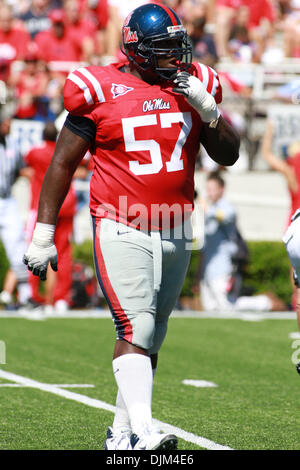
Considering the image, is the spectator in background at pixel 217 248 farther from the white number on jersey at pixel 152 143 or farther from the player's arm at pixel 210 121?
the white number on jersey at pixel 152 143

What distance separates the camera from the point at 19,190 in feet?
48.1

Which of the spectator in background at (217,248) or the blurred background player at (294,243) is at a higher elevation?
the blurred background player at (294,243)

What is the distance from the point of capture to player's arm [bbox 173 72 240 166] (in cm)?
420

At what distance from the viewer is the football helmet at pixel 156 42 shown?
436cm

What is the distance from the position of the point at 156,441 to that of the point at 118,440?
0.42 m

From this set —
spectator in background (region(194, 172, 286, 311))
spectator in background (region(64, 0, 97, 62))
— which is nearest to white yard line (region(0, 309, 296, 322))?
spectator in background (region(194, 172, 286, 311))

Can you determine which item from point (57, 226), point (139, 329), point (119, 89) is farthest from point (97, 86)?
point (57, 226)

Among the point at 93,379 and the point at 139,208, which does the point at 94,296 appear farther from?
the point at 139,208

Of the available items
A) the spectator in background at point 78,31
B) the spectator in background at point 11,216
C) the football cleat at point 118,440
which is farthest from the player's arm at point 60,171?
the spectator in background at point 78,31

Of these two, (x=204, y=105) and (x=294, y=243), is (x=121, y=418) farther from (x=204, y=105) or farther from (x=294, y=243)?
(x=204, y=105)

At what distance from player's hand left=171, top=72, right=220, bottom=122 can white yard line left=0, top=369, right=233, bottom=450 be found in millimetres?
1567

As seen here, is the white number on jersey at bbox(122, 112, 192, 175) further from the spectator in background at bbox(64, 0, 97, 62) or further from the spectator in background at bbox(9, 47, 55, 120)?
the spectator in background at bbox(64, 0, 97, 62)

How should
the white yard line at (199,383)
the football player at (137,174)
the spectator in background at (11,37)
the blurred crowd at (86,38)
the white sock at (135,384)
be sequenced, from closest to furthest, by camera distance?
the white sock at (135,384), the football player at (137,174), the white yard line at (199,383), the blurred crowd at (86,38), the spectator in background at (11,37)

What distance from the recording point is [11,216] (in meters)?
11.0
